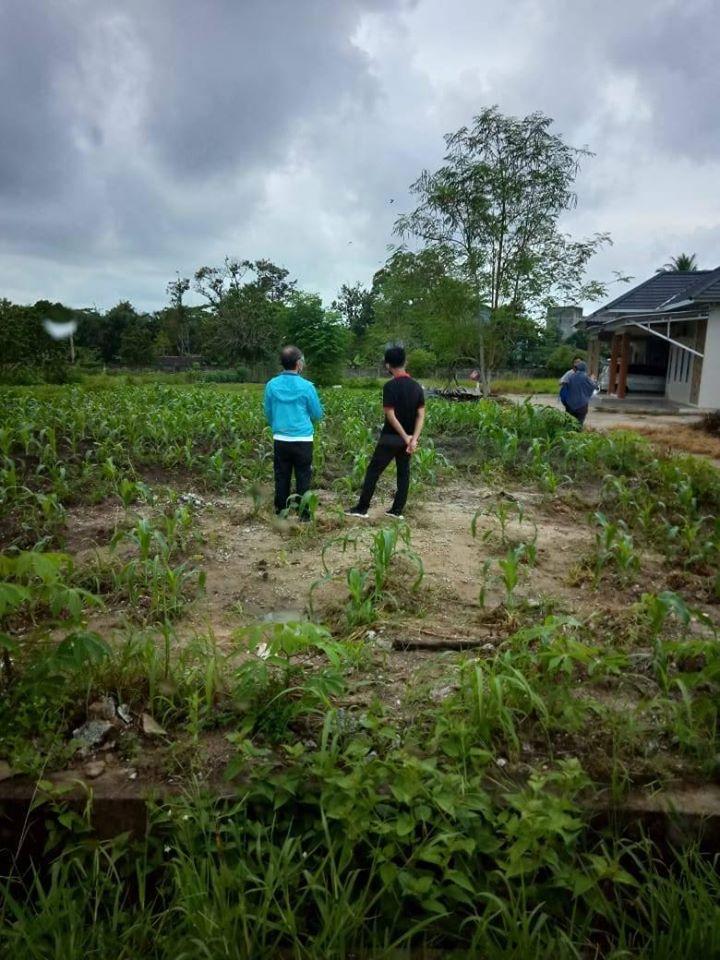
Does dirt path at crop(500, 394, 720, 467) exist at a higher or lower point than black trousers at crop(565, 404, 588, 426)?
lower

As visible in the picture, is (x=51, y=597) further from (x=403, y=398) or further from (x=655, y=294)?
(x=655, y=294)

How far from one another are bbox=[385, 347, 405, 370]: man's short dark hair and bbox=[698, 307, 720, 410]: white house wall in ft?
50.2

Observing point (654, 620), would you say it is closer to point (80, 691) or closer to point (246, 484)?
point (80, 691)

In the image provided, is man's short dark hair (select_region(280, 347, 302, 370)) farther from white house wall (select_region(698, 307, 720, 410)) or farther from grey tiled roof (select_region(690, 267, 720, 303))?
white house wall (select_region(698, 307, 720, 410))

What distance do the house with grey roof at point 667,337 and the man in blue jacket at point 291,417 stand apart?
48.0 feet

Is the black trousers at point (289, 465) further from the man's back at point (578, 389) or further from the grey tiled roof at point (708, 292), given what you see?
the grey tiled roof at point (708, 292)

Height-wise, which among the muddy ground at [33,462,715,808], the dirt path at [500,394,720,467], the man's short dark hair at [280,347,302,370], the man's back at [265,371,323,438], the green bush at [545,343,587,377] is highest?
the green bush at [545,343,587,377]

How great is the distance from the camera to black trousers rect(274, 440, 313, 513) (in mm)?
5887

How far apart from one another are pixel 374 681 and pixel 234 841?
1.00 metres

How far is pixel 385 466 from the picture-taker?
19.5ft

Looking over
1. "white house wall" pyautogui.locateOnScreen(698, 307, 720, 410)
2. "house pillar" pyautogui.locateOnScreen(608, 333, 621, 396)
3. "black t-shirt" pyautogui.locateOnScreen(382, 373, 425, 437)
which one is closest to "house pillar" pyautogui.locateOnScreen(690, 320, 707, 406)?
"white house wall" pyautogui.locateOnScreen(698, 307, 720, 410)

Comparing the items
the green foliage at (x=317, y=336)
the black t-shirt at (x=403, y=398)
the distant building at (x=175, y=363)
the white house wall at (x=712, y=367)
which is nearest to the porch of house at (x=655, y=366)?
the white house wall at (x=712, y=367)

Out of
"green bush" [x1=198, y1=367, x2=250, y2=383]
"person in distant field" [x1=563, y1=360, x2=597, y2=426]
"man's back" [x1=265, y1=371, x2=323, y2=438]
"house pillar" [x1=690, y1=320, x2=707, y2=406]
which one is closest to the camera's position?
"man's back" [x1=265, y1=371, x2=323, y2=438]

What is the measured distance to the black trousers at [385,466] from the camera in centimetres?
586
